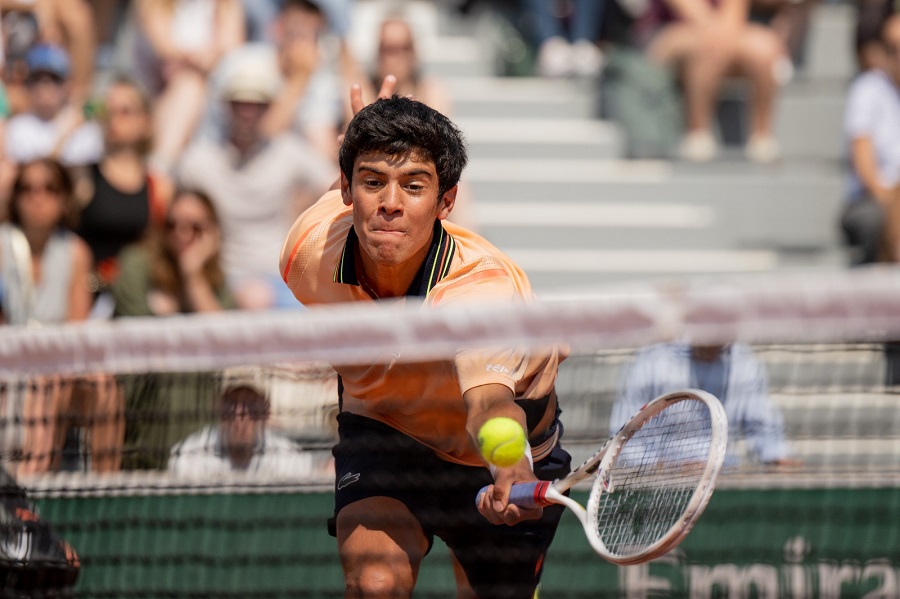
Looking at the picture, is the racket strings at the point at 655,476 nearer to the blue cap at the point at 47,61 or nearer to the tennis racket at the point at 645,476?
the tennis racket at the point at 645,476

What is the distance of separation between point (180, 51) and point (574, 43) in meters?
2.55

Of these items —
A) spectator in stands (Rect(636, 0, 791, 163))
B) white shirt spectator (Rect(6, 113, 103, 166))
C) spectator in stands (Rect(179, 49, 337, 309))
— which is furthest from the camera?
spectator in stands (Rect(636, 0, 791, 163))

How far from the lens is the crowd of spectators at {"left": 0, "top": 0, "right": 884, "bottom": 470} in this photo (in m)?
6.83

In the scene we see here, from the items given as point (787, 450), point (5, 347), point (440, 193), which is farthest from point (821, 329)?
point (787, 450)

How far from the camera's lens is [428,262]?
3.58 metres

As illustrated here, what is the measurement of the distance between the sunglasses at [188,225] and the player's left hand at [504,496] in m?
3.86

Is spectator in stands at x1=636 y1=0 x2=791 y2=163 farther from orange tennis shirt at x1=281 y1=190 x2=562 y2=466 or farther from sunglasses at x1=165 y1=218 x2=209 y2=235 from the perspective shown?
orange tennis shirt at x1=281 y1=190 x2=562 y2=466

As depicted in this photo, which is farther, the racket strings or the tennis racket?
the racket strings

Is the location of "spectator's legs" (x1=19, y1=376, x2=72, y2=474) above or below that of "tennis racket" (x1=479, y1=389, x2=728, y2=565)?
above

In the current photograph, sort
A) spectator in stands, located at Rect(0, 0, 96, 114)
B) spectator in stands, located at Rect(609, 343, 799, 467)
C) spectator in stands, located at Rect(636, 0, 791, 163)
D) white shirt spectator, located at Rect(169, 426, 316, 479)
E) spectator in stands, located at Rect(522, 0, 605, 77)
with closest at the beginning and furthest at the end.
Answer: spectator in stands, located at Rect(609, 343, 799, 467) → white shirt spectator, located at Rect(169, 426, 316, 479) → spectator in stands, located at Rect(636, 0, 791, 163) → spectator in stands, located at Rect(0, 0, 96, 114) → spectator in stands, located at Rect(522, 0, 605, 77)

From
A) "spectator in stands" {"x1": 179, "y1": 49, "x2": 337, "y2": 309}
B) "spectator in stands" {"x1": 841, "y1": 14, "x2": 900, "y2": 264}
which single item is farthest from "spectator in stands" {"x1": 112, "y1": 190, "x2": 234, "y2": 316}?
"spectator in stands" {"x1": 841, "y1": 14, "x2": 900, "y2": 264}

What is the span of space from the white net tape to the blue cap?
4313 millimetres

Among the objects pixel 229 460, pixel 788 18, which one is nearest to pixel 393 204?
pixel 229 460

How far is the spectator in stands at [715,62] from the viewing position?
8328 millimetres
